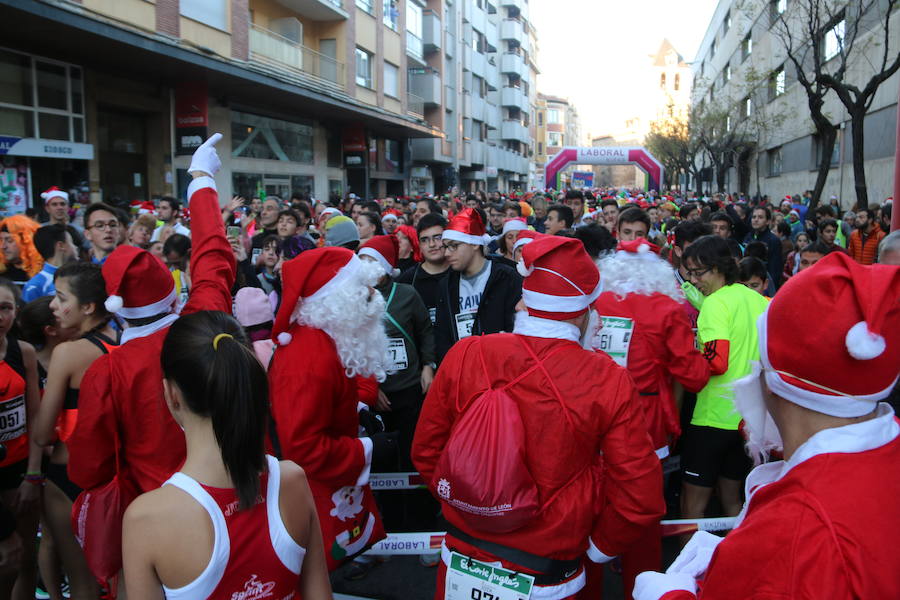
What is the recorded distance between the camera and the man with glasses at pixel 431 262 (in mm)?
5418

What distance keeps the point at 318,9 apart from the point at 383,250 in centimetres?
2113

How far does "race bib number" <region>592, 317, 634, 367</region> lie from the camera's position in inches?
137

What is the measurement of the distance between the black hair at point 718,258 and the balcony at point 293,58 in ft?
59.3

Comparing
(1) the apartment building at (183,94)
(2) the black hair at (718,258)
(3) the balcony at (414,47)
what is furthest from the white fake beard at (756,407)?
(3) the balcony at (414,47)

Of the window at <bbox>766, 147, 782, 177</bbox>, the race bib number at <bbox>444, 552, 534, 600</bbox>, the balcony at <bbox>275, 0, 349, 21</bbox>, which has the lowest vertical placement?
the race bib number at <bbox>444, 552, 534, 600</bbox>

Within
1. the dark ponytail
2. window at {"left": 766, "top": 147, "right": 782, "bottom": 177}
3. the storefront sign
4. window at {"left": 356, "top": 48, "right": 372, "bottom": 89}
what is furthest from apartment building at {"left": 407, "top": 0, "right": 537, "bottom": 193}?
the dark ponytail

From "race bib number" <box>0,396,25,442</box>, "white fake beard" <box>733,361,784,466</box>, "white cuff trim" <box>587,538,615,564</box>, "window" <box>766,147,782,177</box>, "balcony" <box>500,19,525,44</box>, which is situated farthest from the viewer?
"balcony" <box>500,19,525,44</box>

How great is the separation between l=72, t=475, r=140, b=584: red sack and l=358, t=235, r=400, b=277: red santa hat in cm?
280

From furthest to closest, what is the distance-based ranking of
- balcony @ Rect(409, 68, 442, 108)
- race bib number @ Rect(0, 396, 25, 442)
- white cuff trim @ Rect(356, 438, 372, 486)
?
balcony @ Rect(409, 68, 442, 108)
race bib number @ Rect(0, 396, 25, 442)
white cuff trim @ Rect(356, 438, 372, 486)

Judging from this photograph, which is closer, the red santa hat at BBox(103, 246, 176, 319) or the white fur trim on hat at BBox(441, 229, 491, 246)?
the red santa hat at BBox(103, 246, 176, 319)

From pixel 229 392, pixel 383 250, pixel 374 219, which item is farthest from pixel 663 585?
pixel 374 219

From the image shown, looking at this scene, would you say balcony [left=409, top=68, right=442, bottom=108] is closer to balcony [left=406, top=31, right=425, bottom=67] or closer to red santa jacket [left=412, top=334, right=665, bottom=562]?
balcony [left=406, top=31, right=425, bottom=67]

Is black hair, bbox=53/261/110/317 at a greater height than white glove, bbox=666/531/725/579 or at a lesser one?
greater

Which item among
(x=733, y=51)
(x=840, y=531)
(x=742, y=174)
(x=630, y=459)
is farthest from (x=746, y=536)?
(x=733, y=51)
